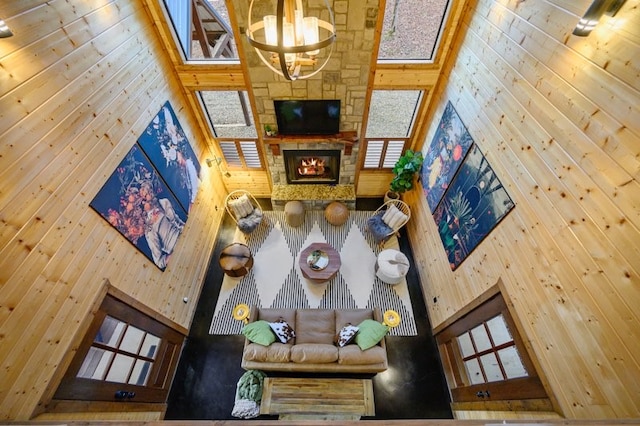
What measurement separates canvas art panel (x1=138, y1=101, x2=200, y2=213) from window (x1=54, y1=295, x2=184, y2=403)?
1.69 m

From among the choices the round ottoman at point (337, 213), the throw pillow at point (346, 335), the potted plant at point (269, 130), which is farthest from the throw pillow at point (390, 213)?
the potted plant at point (269, 130)

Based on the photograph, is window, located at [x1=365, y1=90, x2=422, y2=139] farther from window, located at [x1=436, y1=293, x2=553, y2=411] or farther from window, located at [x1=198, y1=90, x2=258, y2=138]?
window, located at [x1=436, y1=293, x2=553, y2=411]

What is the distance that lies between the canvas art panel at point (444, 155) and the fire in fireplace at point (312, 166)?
63.9 inches

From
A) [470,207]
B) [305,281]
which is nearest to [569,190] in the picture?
[470,207]

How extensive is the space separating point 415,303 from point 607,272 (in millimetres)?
3012

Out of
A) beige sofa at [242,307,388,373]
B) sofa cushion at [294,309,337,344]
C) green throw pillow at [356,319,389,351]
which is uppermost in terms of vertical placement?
sofa cushion at [294,309,337,344]

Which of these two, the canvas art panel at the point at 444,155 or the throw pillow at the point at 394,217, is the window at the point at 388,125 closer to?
the canvas art panel at the point at 444,155

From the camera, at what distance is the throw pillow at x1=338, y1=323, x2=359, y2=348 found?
3421mm

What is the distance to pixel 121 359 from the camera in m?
2.88

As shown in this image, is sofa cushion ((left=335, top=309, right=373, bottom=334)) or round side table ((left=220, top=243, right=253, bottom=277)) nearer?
sofa cushion ((left=335, top=309, right=373, bottom=334))

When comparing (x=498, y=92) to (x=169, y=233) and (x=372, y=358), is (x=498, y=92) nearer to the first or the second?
(x=372, y=358)

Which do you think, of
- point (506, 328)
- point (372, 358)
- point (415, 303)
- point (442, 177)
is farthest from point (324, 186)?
point (506, 328)

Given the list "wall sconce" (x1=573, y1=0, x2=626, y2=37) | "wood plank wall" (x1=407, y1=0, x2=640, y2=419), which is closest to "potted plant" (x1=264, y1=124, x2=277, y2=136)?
"wood plank wall" (x1=407, y1=0, x2=640, y2=419)

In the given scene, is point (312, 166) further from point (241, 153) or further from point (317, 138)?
point (241, 153)
